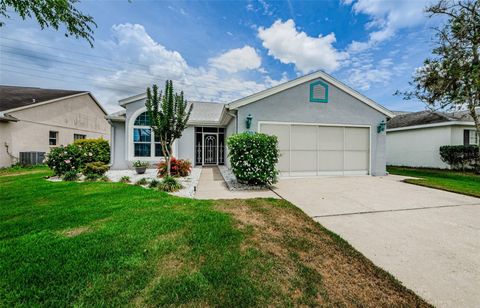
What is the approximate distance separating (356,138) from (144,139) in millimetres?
11781

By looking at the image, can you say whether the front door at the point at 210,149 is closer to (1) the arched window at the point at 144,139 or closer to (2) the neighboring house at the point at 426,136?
(1) the arched window at the point at 144,139

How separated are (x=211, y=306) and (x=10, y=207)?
20.1 ft

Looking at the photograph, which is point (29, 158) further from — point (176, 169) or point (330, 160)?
point (330, 160)

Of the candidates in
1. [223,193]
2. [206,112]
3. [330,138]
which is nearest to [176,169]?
[223,193]

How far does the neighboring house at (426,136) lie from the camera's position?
13305 millimetres

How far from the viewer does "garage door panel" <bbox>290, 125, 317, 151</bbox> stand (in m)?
9.14

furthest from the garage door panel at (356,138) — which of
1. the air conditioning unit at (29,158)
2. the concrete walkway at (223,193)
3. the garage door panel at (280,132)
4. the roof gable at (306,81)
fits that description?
the air conditioning unit at (29,158)

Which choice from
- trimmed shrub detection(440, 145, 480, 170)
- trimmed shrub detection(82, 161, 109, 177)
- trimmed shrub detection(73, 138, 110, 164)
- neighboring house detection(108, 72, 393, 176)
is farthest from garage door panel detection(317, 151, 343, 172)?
trimmed shrub detection(73, 138, 110, 164)

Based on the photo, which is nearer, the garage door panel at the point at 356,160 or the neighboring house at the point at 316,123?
the neighboring house at the point at 316,123

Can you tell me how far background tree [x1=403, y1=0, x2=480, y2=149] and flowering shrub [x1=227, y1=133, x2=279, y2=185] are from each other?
12.5m

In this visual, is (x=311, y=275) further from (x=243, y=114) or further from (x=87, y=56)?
(x=87, y=56)

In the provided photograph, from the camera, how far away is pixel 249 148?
22.4 ft

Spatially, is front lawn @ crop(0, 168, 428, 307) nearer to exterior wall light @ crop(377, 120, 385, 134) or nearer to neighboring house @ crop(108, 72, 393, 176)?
neighboring house @ crop(108, 72, 393, 176)

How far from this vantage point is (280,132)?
897 centimetres
